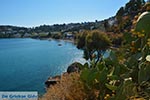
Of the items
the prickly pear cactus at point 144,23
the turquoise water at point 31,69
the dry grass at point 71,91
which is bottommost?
the turquoise water at point 31,69

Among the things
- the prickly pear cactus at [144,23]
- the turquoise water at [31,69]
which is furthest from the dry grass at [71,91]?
the turquoise water at [31,69]

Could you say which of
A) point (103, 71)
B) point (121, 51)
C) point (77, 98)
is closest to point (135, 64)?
point (103, 71)

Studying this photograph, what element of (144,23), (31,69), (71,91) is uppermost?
(144,23)

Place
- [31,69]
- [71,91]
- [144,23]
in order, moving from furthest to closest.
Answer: [31,69]
[71,91]
[144,23]

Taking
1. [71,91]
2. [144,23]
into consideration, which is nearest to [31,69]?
[71,91]

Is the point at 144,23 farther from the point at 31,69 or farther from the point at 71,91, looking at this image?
the point at 31,69

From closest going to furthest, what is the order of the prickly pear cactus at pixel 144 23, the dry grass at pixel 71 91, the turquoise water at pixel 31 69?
the prickly pear cactus at pixel 144 23, the dry grass at pixel 71 91, the turquoise water at pixel 31 69

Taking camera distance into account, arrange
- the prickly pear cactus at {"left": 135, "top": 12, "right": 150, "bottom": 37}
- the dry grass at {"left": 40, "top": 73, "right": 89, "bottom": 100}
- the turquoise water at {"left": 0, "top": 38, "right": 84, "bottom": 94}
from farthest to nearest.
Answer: the turquoise water at {"left": 0, "top": 38, "right": 84, "bottom": 94}
the dry grass at {"left": 40, "top": 73, "right": 89, "bottom": 100}
the prickly pear cactus at {"left": 135, "top": 12, "right": 150, "bottom": 37}

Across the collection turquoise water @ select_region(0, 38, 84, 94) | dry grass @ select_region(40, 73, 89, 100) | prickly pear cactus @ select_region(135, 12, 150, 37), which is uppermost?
prickly pear cactus @ select_region(135, 12, 150, 37)

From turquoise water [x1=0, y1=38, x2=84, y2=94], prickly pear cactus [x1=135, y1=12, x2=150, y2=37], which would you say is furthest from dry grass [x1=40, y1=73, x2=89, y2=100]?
turquoise water [x1=0, y1=38, x2=84, y2=94]

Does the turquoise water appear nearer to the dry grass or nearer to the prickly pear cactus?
the dry grass

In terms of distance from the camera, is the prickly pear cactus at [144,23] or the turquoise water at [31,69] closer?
the prickly pear cactus at [144,23]

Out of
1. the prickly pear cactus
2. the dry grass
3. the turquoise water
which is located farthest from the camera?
the turquoise water

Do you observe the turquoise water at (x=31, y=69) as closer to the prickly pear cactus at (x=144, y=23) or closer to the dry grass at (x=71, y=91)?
the dry grass at (x=71, y=91)
